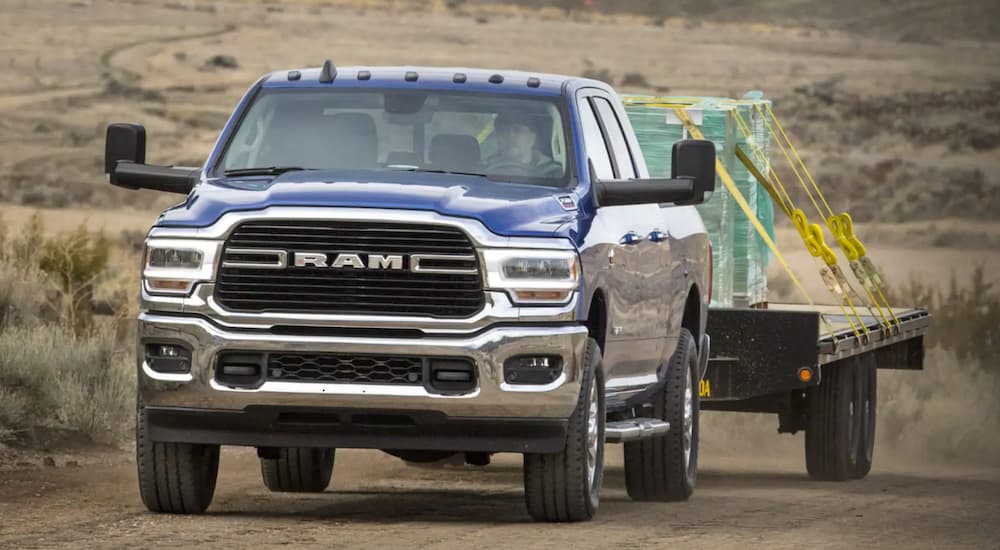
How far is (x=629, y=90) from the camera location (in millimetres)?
73375

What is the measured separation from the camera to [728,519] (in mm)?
12641

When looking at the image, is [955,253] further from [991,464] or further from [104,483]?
[104,483]

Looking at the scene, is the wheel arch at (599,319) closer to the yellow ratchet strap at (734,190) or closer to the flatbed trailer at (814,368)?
the flatbed trailer at (814,368)

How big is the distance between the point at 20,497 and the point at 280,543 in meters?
3.21

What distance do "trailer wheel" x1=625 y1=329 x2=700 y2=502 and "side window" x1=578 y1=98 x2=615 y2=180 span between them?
1370 mm

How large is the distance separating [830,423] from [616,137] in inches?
173

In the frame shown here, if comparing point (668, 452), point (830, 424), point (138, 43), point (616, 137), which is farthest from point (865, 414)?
point (138, 43)

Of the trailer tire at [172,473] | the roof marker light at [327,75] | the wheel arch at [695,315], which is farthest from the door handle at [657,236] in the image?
the trailer tire at [172,473]

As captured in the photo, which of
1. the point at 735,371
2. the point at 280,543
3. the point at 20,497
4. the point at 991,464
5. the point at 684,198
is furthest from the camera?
the point at 991,464

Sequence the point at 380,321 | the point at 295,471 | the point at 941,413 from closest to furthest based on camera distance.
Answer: the point at 380,321, the point at 295,471, the point at 941,413

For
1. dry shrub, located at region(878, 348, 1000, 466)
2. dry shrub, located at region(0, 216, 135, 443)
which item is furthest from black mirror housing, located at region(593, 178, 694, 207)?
dry shrub, located at region(878, 348, 1000, 466)

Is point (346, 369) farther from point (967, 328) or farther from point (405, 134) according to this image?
point (967, 328)

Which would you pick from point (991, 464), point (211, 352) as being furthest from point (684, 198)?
point (991, 464)

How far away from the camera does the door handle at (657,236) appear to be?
517 inches
